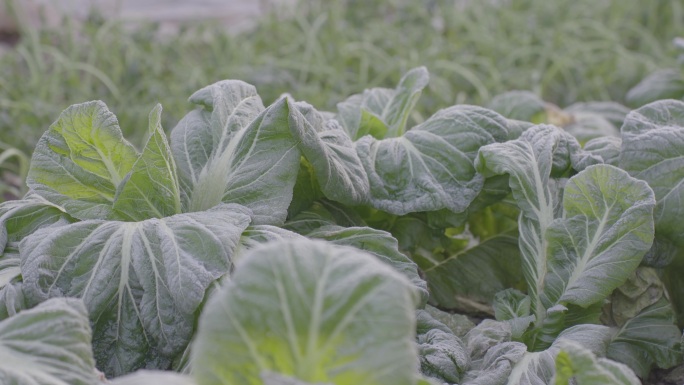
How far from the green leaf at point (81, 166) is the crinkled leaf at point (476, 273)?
36.1 inches

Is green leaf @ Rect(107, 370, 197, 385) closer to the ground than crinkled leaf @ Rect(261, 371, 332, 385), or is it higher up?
closer to the ground

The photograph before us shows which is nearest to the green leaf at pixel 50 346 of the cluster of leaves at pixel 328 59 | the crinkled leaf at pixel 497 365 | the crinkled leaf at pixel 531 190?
the crinkled leaf at pixel 497 365

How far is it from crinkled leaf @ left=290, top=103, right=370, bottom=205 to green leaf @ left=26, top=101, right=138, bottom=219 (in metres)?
0.40

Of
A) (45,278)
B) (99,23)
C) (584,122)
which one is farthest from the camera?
(99,23)

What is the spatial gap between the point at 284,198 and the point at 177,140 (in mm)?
386

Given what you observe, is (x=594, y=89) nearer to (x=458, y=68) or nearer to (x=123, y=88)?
(x=458, y=68)

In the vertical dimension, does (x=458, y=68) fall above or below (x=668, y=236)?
→ below

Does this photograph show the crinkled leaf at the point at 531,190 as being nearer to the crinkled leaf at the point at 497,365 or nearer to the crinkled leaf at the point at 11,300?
the crinkled leaf at the point at 497,365

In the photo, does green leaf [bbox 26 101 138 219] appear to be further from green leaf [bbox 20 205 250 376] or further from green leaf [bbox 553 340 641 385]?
green leaf [bbox 553 340 641 385]

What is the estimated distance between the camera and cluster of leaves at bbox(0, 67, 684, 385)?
4.09 ft

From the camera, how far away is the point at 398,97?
255 cm

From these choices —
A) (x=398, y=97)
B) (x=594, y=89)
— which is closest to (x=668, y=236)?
(x=398, y=97)

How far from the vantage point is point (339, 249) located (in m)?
1.29

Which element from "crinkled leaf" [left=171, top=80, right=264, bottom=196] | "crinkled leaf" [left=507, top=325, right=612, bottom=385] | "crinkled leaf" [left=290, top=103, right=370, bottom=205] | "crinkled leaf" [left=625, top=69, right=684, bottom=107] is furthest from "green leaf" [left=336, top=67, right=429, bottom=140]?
"crinkled leaf" [left=625, top=69, right=684, bottom=107]
